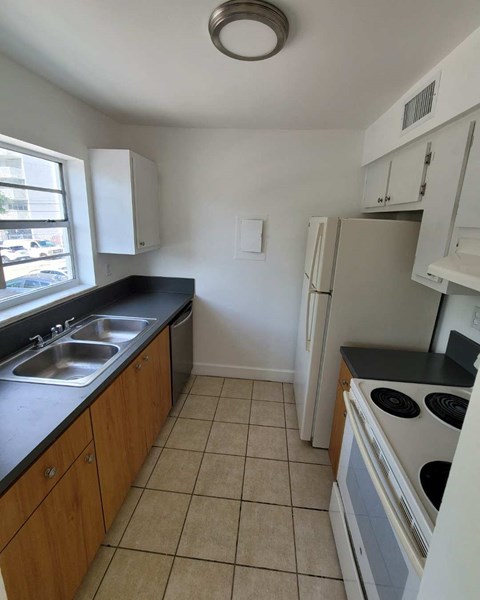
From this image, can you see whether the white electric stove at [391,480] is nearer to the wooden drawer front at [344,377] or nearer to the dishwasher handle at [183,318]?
the wooden drawer front at [344,377]

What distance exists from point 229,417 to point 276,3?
8.33ft

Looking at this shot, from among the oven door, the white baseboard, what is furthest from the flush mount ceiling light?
the white baseboard

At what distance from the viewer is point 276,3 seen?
3.40ft

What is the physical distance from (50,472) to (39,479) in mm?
47

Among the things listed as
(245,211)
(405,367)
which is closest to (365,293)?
(405,367)

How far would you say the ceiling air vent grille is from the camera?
141 cm

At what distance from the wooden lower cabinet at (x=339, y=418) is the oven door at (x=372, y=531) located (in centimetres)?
28

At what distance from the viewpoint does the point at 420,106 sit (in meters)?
1.53

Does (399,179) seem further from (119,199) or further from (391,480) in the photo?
(119,199)

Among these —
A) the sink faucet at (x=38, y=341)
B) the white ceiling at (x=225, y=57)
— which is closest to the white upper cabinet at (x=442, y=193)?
the white ceiling at (x=225, y=57)

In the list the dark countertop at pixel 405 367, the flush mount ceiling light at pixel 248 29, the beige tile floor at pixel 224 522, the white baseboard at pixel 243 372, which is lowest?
the beige tile floor at pixel 224 522

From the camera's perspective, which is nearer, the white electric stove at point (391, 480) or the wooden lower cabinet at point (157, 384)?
the white electric stove at point (391, 480)

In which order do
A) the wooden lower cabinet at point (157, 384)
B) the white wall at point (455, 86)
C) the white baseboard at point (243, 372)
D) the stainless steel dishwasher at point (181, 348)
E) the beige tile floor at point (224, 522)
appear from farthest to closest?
the white baseboard at point (243, 372) → the stainless steel dishwasher at point (181, 348) → the wooden lower cabinet at point (157, 384) → the beige tile floor at point (224, 522) → the white wall at point (455, 86)

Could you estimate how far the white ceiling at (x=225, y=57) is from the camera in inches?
42.7
